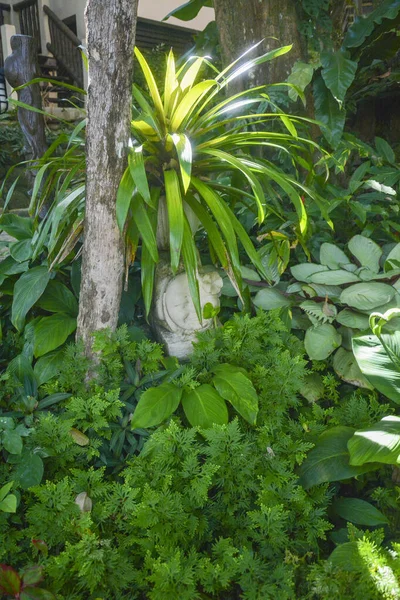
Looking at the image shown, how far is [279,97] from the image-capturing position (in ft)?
11.6

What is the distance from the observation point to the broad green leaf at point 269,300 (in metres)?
2.66

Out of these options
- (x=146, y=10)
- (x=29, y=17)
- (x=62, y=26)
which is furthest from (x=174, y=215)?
(x=29, y=17)

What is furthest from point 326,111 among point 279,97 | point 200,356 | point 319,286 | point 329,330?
point 200,356

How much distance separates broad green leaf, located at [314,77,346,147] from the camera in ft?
11.3

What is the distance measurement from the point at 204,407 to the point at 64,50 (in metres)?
9.53

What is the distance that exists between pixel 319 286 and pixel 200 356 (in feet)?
2.50

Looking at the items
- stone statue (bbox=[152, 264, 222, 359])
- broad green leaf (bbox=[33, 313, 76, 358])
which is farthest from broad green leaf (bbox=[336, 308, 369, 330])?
broad green leaf (bbox=[33, 313, 76, 358])

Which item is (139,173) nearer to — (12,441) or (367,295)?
(12,441)

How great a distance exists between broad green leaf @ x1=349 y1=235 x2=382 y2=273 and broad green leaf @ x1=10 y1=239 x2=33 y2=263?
149 centimetres

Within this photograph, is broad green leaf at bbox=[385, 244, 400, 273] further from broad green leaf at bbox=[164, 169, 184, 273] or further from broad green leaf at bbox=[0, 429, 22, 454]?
broad green leaf at bbox=[0, 429, 22, 454]

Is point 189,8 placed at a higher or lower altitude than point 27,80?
higher

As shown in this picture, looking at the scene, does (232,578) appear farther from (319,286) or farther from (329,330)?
(319,286)

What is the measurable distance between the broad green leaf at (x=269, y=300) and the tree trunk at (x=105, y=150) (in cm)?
69

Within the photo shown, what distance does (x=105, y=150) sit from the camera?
7.07ft
